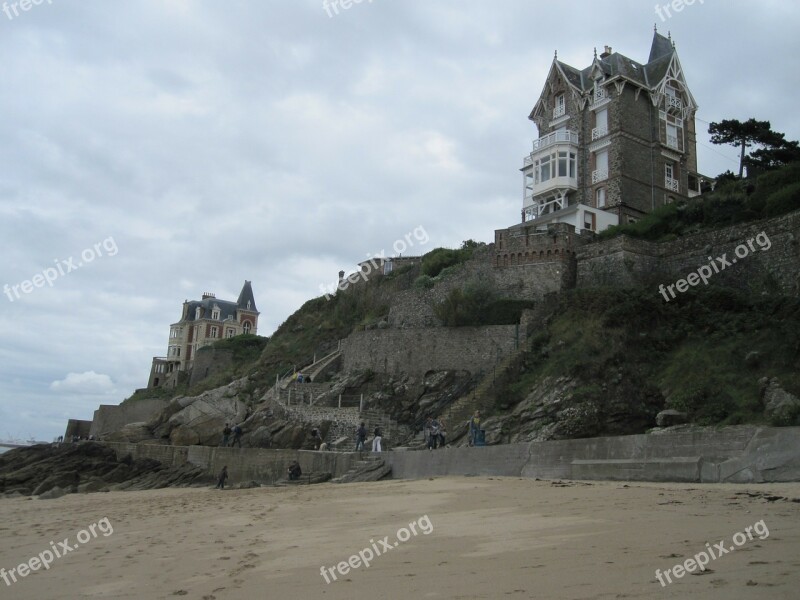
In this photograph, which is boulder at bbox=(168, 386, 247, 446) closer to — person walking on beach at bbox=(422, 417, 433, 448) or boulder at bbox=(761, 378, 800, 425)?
person walking on beach at bbox=(422, 417, 433, 448)

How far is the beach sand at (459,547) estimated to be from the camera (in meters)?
4.91

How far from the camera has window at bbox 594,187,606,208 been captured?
34.0 metres

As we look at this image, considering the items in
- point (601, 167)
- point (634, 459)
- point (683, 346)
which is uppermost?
point (601, 167)

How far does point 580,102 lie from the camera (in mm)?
36438

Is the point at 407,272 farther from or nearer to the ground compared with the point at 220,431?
farther from the ground

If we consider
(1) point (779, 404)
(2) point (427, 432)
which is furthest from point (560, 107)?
(1) point (779, 404)

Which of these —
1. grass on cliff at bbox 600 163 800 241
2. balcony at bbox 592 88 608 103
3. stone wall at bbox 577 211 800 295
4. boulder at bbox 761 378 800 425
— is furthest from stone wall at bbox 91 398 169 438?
boulder at bbox 761 378 800 425

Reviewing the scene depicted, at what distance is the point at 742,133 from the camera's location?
111 ft

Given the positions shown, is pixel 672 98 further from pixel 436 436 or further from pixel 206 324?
pixel 206 324

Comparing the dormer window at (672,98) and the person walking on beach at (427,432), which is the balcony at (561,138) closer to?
the dormer window at (672,98)

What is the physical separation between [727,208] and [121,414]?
36746 millimetres

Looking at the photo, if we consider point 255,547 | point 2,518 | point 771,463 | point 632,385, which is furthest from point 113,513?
point 632,385

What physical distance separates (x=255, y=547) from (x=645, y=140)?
107 feet

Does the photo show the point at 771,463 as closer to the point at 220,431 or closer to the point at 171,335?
the point at 220,431
